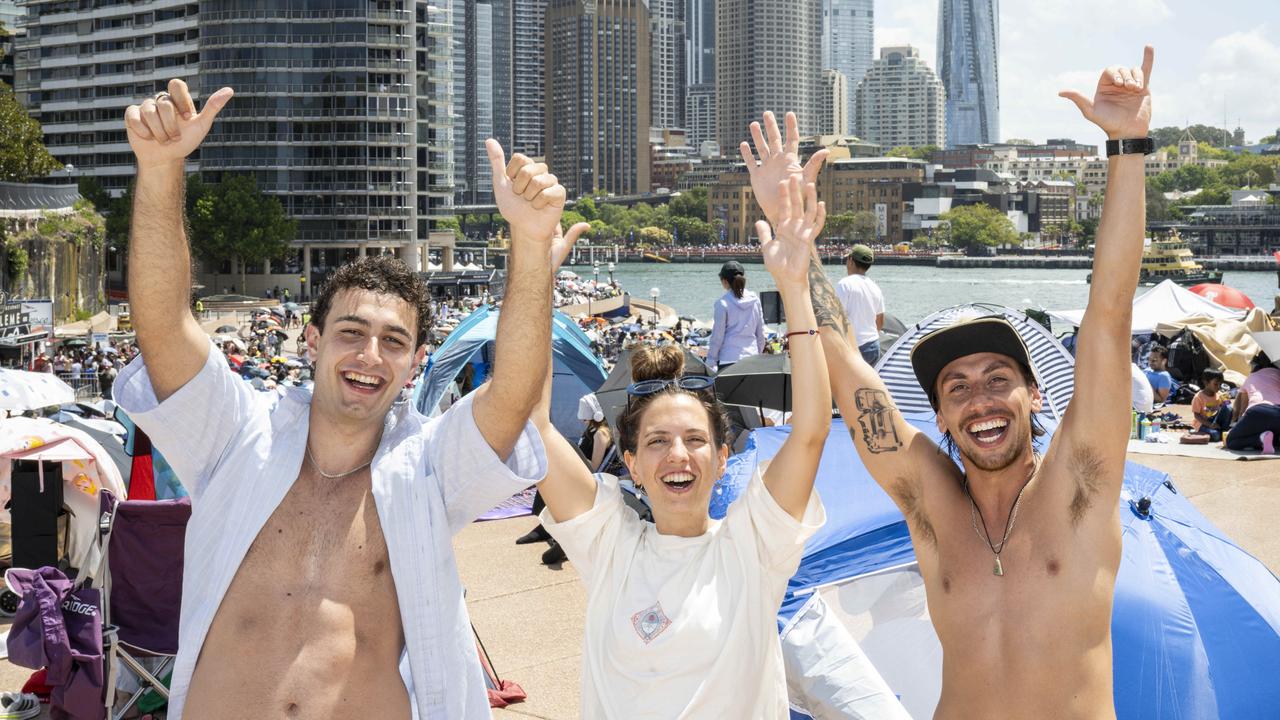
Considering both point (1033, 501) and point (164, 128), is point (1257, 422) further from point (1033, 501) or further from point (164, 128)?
point (164, 128)

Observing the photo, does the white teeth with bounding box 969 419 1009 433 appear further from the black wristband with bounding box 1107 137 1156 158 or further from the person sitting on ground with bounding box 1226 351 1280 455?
the person sitting on ground with bounding box 1226 351 1280 455

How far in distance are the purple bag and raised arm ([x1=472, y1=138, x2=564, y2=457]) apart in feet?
8.92

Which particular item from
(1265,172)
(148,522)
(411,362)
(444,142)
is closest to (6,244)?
(148,522)

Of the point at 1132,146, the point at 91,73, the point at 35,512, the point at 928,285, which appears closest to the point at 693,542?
the point at 1132,146

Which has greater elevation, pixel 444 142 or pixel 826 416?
pixel 444 142

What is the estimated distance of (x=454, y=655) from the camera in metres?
2.38

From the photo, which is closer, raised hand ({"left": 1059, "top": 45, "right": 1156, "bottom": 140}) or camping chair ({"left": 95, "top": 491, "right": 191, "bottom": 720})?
raised hand ({"left": 1059, "top": 45, "right": 1156, "bottom": 140})

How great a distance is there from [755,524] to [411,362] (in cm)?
79

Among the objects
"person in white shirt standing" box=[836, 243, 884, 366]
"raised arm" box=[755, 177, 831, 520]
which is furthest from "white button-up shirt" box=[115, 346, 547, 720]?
"person in white shirt standing" box=[836, 243, 884, 366]

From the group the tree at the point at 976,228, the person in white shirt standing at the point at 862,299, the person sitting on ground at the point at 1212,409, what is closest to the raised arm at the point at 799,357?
the person in white shirt standing at the point at 862,299

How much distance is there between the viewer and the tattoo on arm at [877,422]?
2771 mm

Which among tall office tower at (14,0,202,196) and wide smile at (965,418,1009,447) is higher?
tall office tower at (14,0,202,196)

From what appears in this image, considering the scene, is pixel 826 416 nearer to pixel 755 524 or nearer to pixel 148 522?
pixel 755 524

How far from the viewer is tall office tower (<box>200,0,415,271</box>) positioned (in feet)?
240
